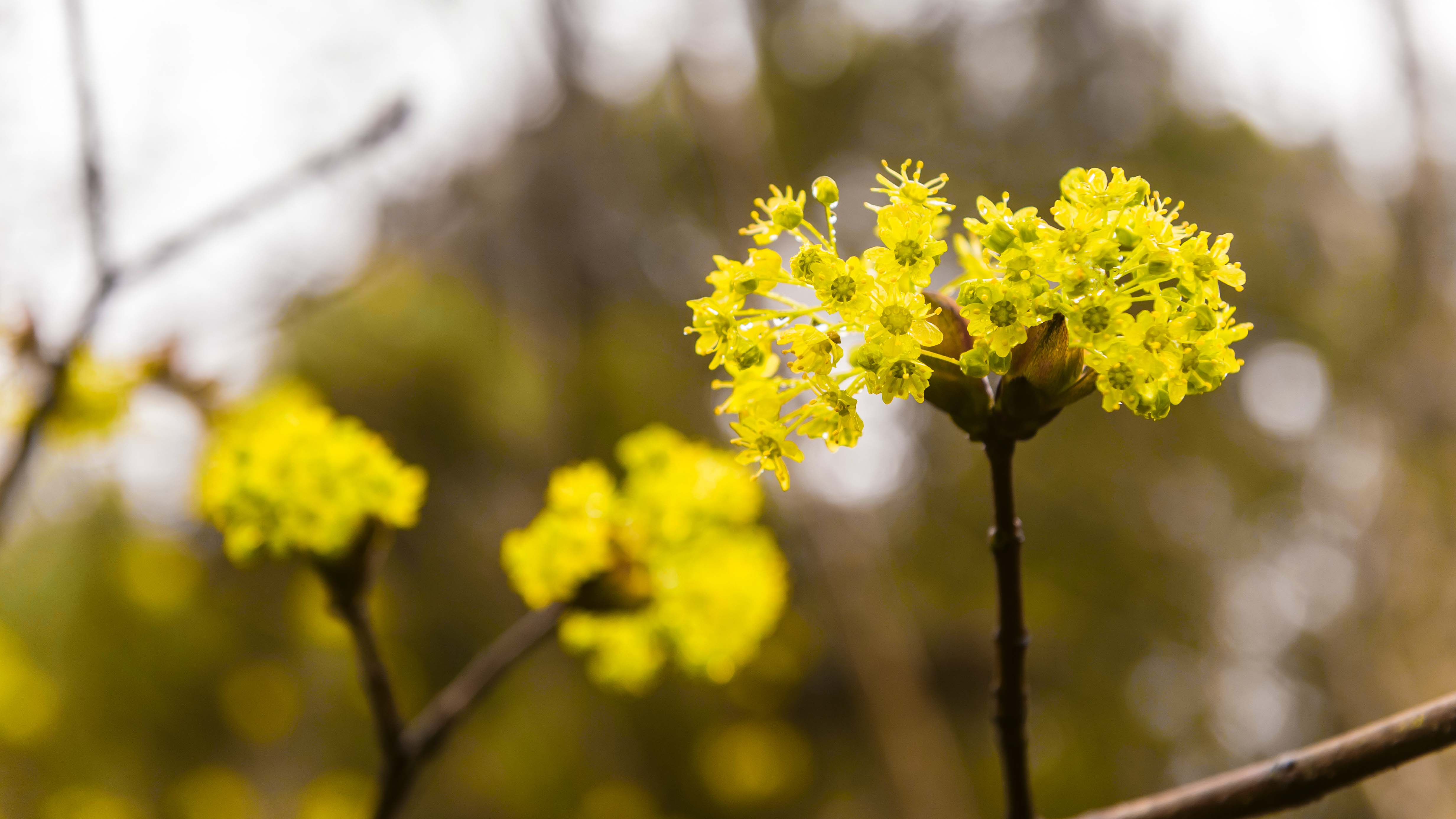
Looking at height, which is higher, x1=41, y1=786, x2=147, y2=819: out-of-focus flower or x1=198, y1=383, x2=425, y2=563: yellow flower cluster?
x1=198, y1=383, x2=425, y2=563: yellow flower cluster

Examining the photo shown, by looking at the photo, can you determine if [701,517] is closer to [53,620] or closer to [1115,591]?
[1115,591]

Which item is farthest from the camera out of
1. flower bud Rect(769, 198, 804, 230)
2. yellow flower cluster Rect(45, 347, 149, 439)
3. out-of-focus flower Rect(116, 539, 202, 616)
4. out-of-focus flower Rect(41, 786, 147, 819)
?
out-of-focus flower Rect(116, 539, 202, 616)

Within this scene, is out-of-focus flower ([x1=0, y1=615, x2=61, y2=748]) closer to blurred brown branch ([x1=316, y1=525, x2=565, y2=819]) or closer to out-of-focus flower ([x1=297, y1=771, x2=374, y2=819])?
out-of-focus flower ([x1=297, y1=771, x2=374, y2=819])

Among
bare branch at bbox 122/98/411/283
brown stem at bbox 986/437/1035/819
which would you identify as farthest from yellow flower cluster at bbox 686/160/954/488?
bare branch at bbox 122/98/411/283

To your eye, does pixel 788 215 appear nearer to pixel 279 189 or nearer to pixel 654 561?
pixel 654 561

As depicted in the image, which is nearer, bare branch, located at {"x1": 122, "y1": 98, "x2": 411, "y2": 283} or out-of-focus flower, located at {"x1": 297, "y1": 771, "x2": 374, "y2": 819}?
bare branch, located at {"x1": 122, "y1": 98, "x2": 411, "y2": 283}

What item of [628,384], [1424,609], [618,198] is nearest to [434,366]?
[628,384]

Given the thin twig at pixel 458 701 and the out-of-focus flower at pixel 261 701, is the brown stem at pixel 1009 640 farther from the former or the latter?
the out-of-focus flower at pixel 261 701
